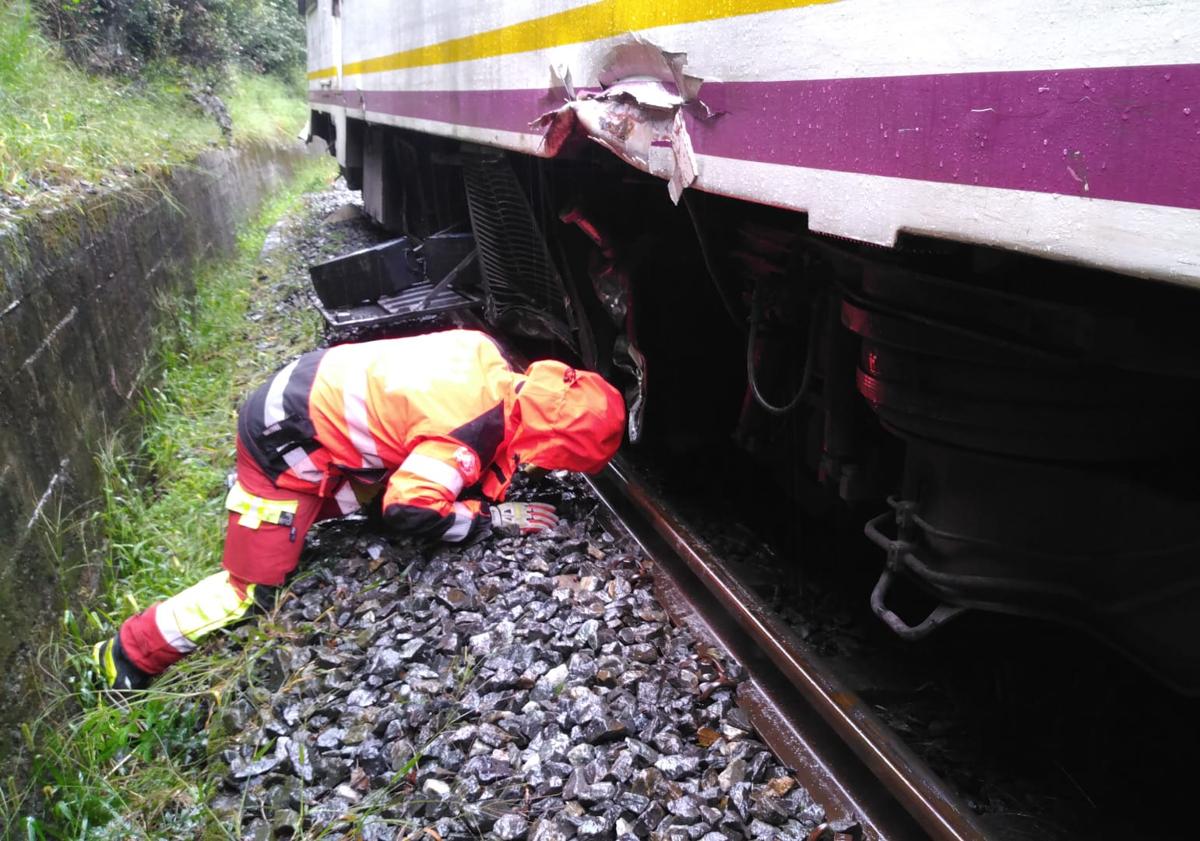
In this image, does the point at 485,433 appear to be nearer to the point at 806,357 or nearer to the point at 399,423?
the point at 399,423

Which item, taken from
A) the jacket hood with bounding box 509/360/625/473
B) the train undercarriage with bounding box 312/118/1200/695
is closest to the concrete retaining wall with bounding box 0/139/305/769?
the jacket hood with bounding box 509/360/625/473

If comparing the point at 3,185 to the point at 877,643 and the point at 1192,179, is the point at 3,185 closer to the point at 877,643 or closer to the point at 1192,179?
the point at 877,643

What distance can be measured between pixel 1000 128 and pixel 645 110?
118cm

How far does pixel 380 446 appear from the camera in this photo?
307 centimetres

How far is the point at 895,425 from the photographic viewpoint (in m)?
2.07

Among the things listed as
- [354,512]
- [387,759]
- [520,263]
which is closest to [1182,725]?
[387,759]

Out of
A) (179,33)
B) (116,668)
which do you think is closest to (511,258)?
(116,668)

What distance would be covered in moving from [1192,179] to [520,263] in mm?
4081

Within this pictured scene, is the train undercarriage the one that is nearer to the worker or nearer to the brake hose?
the brake hose

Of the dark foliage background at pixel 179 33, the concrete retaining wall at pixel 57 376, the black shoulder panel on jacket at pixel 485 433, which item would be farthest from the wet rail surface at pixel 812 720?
the dark foliage background at pixel 179 33

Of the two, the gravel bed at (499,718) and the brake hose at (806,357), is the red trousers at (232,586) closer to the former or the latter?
the gravel bed at (499,718)

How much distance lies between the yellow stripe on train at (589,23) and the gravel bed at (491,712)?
1.66 metres

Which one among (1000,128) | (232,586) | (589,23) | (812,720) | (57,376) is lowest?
(232,586)

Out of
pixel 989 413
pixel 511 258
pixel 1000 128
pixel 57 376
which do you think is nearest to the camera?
pixel 1000 128
